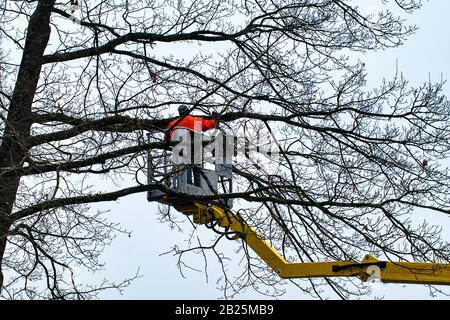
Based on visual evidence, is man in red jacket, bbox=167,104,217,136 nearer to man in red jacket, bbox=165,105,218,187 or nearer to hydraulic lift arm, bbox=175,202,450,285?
man in red jacket, bbox=165,105,218,187

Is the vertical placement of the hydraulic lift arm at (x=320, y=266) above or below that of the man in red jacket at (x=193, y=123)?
below

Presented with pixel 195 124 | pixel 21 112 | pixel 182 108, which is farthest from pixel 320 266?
pixel 21 112

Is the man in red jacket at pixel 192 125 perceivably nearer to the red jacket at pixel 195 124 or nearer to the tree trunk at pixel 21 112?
the red jacket at pixel 195 124

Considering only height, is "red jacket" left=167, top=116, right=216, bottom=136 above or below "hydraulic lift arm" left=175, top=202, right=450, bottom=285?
above

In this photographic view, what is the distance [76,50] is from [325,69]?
138 inches

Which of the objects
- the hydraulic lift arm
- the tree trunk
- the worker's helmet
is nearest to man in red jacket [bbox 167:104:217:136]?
the worker's helmet

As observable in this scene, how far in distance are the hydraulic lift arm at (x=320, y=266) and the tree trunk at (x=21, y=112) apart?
2734mm

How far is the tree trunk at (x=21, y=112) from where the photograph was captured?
1167 centimetres

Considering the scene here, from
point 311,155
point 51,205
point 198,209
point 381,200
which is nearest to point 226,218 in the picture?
point 198,209

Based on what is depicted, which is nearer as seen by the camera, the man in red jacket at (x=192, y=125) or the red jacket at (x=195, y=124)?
the man in red jacket at (x=192, y=125)

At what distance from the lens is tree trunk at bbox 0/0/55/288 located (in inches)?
460

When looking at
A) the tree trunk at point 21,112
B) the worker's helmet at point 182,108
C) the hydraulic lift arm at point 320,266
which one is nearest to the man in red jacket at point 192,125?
the worker's helmet at point 182,108

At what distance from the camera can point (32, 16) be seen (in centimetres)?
1492

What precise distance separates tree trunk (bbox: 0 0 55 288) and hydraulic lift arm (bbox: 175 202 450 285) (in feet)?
8.97
